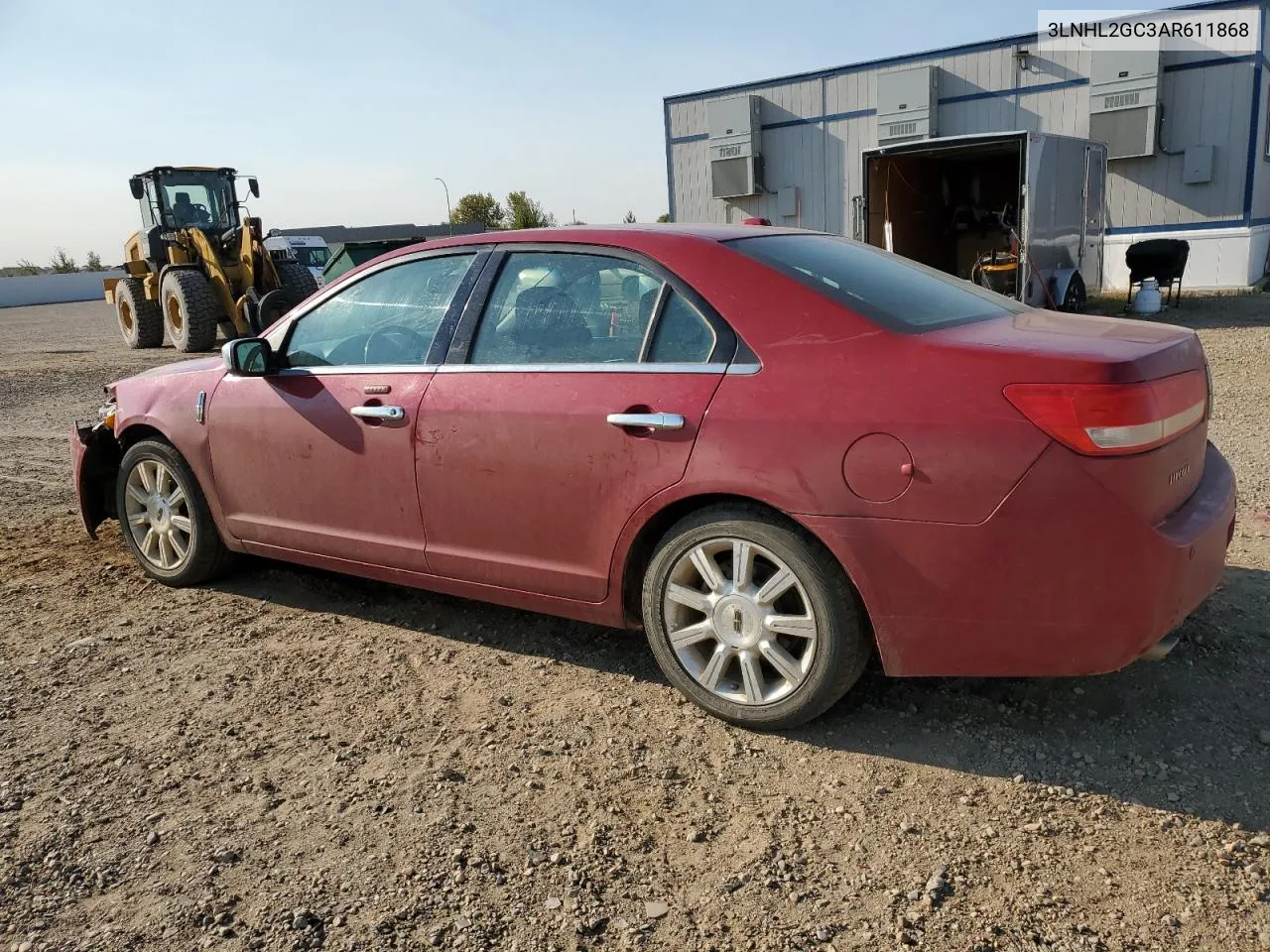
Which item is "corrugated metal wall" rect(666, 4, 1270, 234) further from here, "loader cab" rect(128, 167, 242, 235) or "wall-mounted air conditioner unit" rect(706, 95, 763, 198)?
"loader cab" rect(128, 167, 242, 235)

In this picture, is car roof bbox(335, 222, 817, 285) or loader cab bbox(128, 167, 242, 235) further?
loader cab bbox(128, 167, 242, 235)

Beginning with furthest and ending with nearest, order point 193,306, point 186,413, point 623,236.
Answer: point 193,306, point 186,413, point 623,236

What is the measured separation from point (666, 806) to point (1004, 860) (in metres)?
0.87

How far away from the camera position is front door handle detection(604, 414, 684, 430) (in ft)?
9.84

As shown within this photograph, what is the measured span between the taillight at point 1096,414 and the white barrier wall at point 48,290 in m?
51.2

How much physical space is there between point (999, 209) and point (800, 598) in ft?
53.5

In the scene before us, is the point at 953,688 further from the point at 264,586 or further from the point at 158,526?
the point at 158,526

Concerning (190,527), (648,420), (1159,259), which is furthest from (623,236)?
(1159,259)

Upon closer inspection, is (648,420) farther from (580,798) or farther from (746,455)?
(580,798)

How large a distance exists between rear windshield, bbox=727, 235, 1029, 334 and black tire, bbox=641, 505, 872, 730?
0.68 m

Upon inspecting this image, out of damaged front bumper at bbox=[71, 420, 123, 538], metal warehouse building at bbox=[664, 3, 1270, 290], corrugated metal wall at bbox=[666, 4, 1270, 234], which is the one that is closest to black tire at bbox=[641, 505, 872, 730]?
damaged front bumper at bbox=[71, 420, 123, 538]

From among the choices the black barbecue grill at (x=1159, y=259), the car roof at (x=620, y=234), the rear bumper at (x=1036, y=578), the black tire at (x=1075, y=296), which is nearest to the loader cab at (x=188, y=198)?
the black tire at (x=1075, y=296)

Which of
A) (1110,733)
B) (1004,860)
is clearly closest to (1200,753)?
(1110,733)

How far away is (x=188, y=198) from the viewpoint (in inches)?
707
